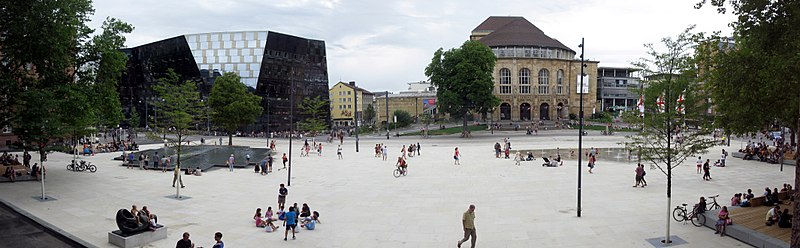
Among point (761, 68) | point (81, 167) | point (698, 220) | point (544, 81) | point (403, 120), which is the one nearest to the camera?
point (761, 68)

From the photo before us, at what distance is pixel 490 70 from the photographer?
66.0 meters

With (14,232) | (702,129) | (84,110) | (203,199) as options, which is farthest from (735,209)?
(84,110)

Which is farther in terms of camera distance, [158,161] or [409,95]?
[409,95]

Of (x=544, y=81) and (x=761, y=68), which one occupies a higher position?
(x=544, y=81)

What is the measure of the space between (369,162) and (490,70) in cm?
3383

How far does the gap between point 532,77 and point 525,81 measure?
65.0 inches

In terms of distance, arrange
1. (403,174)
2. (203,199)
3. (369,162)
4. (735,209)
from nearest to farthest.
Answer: (735,209) → (203,199) → (403,174) → (369,162)

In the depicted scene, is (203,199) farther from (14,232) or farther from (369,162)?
(369,162)

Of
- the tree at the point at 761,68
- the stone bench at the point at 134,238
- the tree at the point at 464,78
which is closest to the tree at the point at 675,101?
the tree at the point at 761,68

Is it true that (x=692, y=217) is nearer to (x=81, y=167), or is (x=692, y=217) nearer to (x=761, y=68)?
(x=761, y=68)

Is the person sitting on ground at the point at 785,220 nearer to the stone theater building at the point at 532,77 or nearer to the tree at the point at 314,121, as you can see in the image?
the tree at the point at 314,121

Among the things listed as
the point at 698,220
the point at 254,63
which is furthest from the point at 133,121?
the point at 698,220

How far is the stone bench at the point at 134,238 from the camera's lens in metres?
13.5

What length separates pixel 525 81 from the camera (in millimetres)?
99750
